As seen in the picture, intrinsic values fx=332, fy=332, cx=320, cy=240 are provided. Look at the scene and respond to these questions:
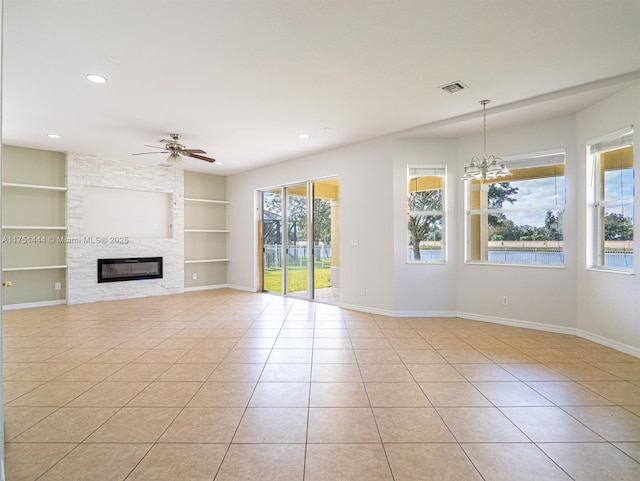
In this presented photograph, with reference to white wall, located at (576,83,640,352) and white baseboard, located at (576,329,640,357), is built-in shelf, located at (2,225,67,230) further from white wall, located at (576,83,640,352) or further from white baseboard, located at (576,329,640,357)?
white baseboard, located at (576,329,640,357)

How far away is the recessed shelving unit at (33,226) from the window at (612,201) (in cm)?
875

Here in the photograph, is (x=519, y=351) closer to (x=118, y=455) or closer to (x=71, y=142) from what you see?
(x=118, y=455)

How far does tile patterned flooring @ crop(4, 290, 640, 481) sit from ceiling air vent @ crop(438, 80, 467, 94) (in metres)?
3.01

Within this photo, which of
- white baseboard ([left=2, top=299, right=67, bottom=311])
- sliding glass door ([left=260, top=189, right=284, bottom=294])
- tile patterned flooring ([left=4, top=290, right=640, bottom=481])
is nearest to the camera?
tile patterned flooring ([left=4, top=290, right=640, bottom=481])

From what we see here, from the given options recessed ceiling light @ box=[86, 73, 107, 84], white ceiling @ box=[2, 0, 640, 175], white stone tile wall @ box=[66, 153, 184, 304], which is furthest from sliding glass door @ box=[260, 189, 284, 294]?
recessed ceiling light @ box=[86, 73, 107, 84]

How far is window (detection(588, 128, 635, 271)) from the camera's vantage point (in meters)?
3.85

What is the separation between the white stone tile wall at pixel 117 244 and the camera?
6.56 m

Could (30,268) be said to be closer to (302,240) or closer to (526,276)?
(302,240)

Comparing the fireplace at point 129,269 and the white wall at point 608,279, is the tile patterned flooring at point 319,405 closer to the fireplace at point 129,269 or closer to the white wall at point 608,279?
the white wall at point 608,279

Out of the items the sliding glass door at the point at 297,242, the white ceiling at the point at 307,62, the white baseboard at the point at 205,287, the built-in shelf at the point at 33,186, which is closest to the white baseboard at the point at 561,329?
the white ceiling at the point at 307,62

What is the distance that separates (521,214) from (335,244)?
129 inches

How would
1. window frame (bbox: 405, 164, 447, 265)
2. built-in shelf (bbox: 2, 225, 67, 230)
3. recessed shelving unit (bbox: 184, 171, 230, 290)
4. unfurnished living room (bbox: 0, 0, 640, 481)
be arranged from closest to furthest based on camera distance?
unfurnished living room (bbox: 0, 0, 640, 481), window frame (bbox: 405, 164, 447, 265), built-in shelf (bbox: 2, 225, 67, 230), recessed shelving unit (bbox: 184, 171, 230, 290)

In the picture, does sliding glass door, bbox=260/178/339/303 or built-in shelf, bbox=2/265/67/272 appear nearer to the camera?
built-in shelf, bbox=2/265/67/272

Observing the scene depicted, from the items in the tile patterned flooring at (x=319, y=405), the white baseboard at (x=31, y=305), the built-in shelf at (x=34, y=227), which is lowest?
the tile patterned flooring at (x=319, y=405)
